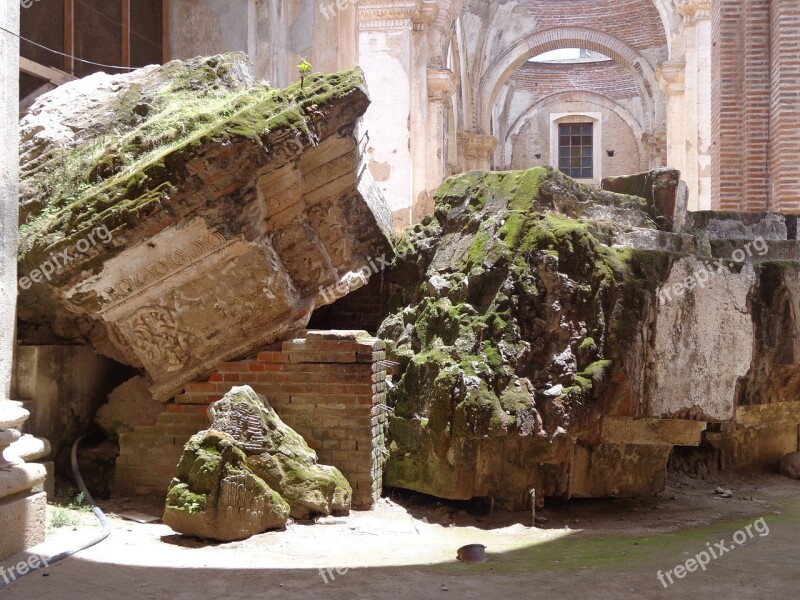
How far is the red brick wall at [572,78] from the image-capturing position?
102 feet

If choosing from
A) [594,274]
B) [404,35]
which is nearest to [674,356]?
[594,274]

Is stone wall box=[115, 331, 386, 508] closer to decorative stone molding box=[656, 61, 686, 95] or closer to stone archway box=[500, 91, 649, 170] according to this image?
decorative stone molding box=[656, 61, 686, 95]

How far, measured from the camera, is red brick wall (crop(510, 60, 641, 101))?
102ft

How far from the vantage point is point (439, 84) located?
1630cm

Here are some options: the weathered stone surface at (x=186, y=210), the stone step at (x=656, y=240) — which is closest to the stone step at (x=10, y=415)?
the weathered stone surface at (x=186, y=210)

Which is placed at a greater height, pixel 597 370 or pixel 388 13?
pixel 388 13

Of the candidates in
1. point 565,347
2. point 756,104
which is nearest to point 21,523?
point 565,347

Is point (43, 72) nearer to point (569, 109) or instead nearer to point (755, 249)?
point (755, 249)

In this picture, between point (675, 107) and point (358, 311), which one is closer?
point (358, 311)

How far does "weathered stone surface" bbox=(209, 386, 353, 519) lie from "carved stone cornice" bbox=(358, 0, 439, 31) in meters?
10.7

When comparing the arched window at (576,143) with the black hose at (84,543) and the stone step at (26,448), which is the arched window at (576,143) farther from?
the stone step at (26,448)

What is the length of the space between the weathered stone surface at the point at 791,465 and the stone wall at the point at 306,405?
13.6 feet

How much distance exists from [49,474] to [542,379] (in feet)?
10.7

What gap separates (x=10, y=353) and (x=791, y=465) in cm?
655
